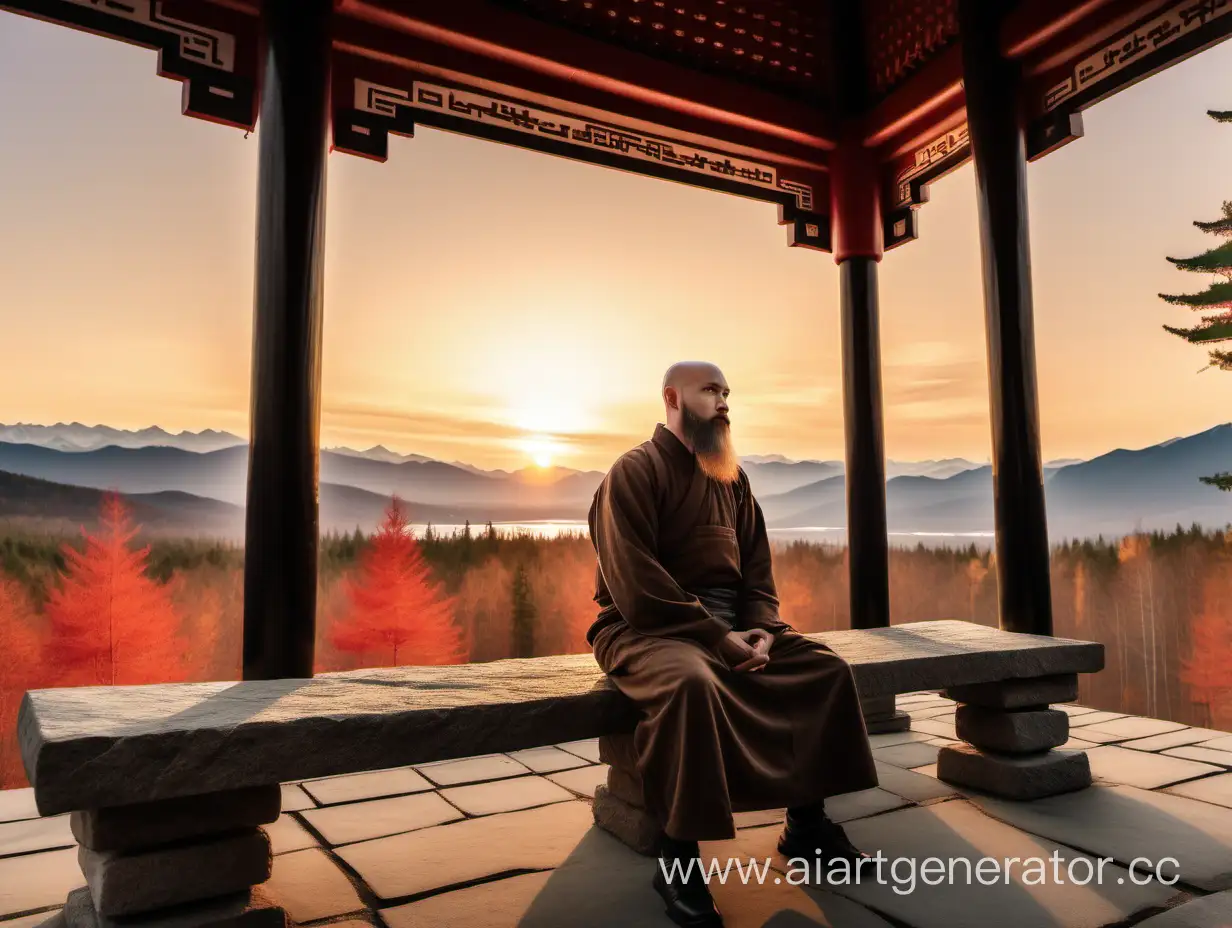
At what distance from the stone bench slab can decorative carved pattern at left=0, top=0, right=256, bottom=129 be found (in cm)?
245

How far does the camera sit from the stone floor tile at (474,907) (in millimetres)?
2062

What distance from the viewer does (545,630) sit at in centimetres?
774

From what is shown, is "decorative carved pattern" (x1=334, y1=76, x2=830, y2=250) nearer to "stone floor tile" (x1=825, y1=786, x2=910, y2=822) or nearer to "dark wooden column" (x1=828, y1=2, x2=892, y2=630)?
Result: "dark wooden column" (x1=828, y1=2, x2=892, y2=630)

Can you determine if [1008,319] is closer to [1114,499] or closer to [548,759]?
[548,759]

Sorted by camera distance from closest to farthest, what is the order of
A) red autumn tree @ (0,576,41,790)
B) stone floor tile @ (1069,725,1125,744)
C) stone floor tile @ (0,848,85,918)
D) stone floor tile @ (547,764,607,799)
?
stone floor tile @ (0,848,85,918) → stone floor tile @ (547,764,607,799) → stone floor tile @ (1069,725,1125,744) → red autumn tree @ (0,576,41,790)

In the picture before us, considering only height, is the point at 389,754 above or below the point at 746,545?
below

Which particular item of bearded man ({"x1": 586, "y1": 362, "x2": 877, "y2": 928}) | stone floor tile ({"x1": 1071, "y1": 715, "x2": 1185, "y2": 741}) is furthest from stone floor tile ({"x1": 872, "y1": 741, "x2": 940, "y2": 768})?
bearded man ({"x1": 586, "y1": 362, "x2": 877, "y2": 928})

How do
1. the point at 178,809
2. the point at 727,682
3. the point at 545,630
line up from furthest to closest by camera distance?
1. the point at 545,630
2. the point at 727,682
3. the point at 178,809

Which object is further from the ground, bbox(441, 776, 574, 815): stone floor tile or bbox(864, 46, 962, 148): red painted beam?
bbox(864, 46, 962, 148): red painted beam

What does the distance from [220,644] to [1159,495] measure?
9.18m

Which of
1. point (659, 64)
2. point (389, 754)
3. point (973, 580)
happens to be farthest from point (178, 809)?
point (973, 580)

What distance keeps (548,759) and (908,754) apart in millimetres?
1794

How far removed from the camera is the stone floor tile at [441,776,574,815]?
307 centimetres

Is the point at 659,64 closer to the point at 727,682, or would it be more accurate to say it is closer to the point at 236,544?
the point at 727,682
